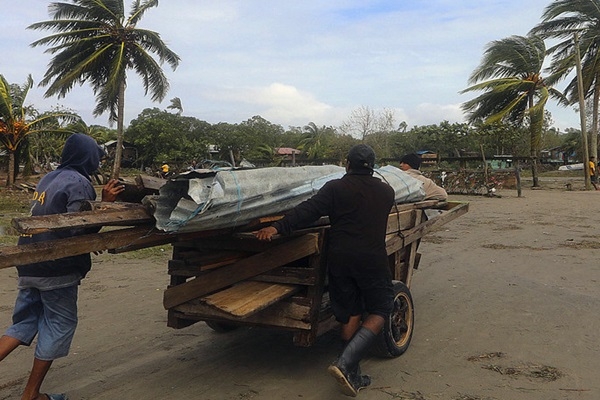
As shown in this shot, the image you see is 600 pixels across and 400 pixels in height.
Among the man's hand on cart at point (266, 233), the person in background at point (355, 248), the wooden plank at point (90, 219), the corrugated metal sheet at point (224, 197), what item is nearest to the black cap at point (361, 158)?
the person in background at point (355, 248)

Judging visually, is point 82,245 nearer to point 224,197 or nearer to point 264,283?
point 224,197

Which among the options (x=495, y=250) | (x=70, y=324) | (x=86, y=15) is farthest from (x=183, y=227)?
(x=86, y=15)

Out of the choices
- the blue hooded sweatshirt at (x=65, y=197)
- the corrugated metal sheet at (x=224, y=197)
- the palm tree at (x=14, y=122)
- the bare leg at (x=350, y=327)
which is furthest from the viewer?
the palm tree at (x=14, y=122)

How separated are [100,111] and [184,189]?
89.7 feet

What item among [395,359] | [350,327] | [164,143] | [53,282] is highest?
[164,143]

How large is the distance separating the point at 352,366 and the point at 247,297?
2.72ft

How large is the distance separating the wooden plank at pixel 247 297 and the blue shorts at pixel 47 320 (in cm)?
86

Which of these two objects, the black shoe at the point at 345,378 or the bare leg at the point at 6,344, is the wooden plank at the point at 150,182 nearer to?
the bare leg at the point at 6,344

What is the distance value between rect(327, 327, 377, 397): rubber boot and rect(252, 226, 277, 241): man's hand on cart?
0.92 m

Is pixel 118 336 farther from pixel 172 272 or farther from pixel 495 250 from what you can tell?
pixel 495 250

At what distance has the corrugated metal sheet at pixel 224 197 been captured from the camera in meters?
2.98

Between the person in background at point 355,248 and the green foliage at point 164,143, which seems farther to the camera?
the green foliage at point 164,143

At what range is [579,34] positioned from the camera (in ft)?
86.3

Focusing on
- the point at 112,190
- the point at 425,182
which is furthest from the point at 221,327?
the point at 425,182
